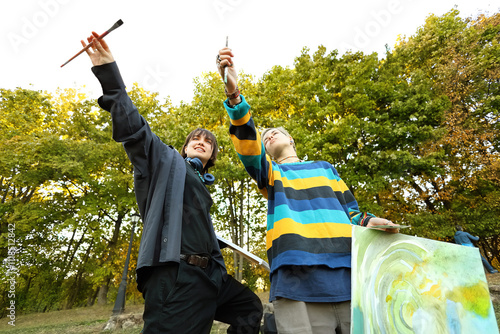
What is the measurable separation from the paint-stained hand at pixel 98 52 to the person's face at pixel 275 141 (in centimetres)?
141

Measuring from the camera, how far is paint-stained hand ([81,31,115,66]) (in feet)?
6.41

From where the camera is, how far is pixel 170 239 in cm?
180

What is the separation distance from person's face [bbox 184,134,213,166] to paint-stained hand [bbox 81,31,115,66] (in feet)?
3.42

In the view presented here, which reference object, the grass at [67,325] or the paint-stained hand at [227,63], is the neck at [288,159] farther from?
the grass at [67,325]

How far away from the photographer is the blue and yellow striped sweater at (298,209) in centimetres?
181

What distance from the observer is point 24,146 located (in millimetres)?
14586

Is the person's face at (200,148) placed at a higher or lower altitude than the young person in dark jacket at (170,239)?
higher

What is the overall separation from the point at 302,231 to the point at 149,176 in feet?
3.77

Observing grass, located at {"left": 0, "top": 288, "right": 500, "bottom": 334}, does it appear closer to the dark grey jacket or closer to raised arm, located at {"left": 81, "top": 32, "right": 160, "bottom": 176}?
the dark grey jacket

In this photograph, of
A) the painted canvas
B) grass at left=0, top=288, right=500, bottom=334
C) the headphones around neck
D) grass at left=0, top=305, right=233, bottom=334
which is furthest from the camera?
grass at left=0, top=305, right=233, bottom=334

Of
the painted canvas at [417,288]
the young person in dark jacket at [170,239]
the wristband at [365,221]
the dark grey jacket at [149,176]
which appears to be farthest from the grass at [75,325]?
the painted canvas at [417,288]

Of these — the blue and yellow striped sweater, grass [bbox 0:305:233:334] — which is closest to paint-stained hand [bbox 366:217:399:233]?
the blue and yellow striped sweater

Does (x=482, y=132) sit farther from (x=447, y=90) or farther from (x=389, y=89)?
(x=389, y=89)

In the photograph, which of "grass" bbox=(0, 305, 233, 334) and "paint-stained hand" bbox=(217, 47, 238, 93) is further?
"grass" bbox=(0, 305, 233, 334)
